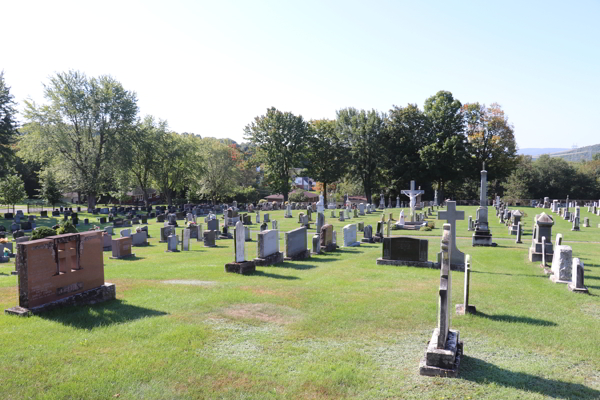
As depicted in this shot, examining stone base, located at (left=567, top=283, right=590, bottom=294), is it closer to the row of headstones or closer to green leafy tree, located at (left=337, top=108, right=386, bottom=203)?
the row of headstones

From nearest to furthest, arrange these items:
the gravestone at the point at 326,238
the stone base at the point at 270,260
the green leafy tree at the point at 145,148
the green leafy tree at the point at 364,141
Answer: the stone base at the point at 270,260
the gravestone at the point at 326,238
the green leafy tree at the point at 145,148
the green leafy tree at the point at 364,141

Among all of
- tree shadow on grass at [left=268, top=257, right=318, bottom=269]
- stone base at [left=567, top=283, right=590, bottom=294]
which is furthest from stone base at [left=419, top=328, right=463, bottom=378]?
tree shadow on grass at [left=268, top=257, right=318, bottom=269]

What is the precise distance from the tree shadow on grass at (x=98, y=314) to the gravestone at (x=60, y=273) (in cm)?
Result: 24

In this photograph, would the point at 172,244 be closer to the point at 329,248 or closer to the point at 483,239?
the point at 329,248

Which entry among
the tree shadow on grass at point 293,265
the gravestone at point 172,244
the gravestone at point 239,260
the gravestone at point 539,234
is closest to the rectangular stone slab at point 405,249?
the tree shadow on grass at point 293,265

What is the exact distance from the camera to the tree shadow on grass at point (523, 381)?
4.90m

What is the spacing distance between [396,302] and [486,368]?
316cm

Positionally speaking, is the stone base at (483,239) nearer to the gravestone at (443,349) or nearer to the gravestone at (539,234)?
the gravestone at (539,234)

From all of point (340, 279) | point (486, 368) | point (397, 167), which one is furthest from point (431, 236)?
point (397, 167)

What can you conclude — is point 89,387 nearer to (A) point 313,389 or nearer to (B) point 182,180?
(A) point 313,389

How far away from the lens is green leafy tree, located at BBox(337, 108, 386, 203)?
58.2 m

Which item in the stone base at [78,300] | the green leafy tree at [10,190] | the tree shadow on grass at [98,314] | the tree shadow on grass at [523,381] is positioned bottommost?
the tree shadow on grass at [523,381]

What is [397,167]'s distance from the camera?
57312mm

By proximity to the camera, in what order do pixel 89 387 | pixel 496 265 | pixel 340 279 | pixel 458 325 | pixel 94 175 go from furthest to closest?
pixel 94 175 < pixel 496 265 < pixel 340 279 < pixel 458 325 < pixel 89 387
